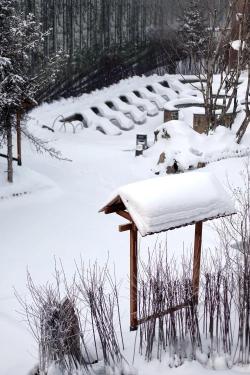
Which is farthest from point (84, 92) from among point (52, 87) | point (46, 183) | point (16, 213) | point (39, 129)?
point (16, 213)

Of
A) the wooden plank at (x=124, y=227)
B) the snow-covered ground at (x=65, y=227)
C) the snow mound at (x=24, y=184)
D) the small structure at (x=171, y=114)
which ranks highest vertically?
the wooden plank at (x=124, y=227)

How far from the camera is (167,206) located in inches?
251

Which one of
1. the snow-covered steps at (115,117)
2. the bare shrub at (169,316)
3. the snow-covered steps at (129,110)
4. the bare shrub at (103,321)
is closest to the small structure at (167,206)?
the bare shrub at (169,316)

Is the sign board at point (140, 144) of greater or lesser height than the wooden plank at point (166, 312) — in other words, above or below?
below

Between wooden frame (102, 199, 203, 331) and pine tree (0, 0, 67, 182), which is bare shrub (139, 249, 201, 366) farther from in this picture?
pine tree (0, 0, 67, 182)

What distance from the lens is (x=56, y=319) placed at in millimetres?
5965

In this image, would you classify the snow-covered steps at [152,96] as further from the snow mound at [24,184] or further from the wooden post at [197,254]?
the wooden post at [197,254]

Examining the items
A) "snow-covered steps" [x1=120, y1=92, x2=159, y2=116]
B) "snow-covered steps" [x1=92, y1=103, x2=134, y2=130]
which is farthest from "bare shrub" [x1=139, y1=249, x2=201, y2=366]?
"snow-covered steps" [x1=120, y1=92, x2=159, y2=116]

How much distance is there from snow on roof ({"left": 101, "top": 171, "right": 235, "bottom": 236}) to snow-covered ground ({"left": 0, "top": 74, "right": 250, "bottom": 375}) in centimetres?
195

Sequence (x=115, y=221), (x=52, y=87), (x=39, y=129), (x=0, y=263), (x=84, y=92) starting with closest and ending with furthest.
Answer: (x=0, y=263), (x=115, y=221), (x=39, y=129), (x=52, y=87), (x=84, y=92)

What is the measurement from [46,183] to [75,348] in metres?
9.17

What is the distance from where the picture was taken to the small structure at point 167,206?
625 cm

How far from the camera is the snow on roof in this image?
6227 mm

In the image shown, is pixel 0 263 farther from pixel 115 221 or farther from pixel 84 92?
pixel 84 92
